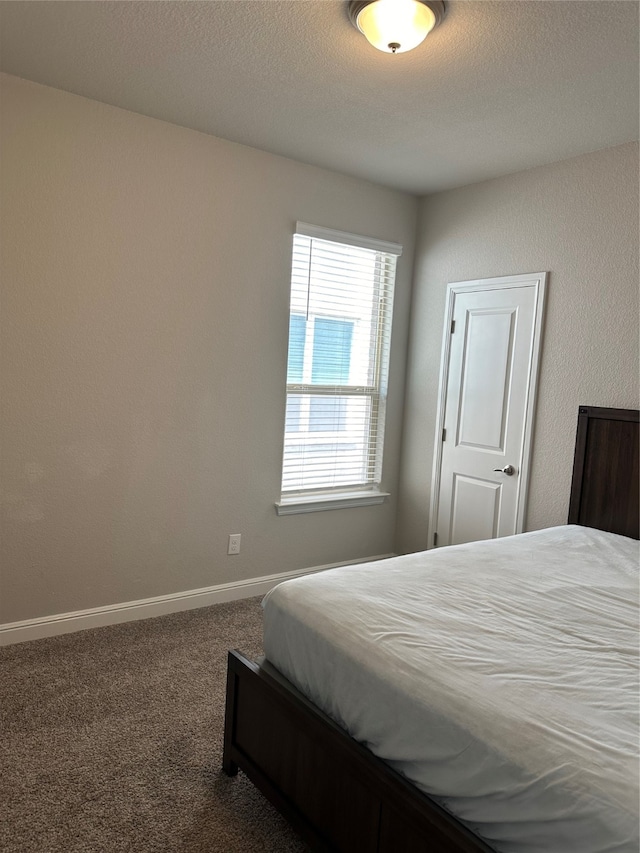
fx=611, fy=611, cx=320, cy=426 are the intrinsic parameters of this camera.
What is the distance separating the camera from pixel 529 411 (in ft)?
11.6

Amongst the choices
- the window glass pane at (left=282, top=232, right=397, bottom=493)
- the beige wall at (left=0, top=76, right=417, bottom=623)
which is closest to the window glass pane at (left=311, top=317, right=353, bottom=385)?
the window glass pane at (left=282, top=232, right=397, bottom=493)

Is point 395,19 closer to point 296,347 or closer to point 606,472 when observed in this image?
point 296,347

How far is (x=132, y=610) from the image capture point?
329 cm

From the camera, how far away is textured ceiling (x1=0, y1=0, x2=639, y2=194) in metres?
2.13

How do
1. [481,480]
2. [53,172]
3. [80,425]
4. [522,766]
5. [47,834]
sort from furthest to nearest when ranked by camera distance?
[481,480]
[80,425]
[53,172]
[47,834]
[522,766]

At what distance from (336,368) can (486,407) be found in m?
0.99

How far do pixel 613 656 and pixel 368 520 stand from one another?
2679 millimetres

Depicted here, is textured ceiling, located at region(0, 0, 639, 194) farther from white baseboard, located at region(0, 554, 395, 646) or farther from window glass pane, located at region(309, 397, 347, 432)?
white baseboard, located at region(0, 554, 395, 646)

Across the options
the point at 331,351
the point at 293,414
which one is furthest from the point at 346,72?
the point at 293,414

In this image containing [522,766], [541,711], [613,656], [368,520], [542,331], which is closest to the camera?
[522,766]

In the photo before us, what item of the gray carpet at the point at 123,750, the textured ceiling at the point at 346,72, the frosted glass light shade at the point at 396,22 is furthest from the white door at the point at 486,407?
the frosted glass light shade at the point at 396,22

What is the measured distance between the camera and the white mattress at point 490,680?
3.94 ft

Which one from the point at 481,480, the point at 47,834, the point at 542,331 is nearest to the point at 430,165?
the point at 542,331

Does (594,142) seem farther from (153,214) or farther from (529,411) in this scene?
(153,214)
